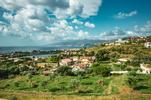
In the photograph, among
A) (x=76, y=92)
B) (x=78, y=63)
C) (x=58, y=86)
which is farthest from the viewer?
(x=78, y=63)

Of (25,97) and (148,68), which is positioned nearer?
(25,97)

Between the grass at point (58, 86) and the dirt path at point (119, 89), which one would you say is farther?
the grass at point (58, 86)

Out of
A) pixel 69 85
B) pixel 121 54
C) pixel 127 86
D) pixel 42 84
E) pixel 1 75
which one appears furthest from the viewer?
pixel 121 54

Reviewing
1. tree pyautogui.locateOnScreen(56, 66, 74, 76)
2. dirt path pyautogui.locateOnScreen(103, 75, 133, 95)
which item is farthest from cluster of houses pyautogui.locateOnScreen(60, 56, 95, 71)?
dirt path pyautogui.locateOnScreen(103, 75, 133, 95)

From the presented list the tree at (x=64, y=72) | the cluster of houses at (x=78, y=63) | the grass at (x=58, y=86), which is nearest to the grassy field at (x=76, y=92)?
the grass at (x=58, y=86)

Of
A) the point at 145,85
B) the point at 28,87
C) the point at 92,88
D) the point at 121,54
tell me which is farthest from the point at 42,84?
the point at 121,54

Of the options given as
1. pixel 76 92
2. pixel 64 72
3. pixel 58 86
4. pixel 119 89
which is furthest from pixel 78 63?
pixel 76 92

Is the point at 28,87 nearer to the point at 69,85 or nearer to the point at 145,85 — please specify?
the point at 69,85

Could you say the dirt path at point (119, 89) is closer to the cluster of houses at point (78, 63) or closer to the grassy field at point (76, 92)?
the grassy field at point (76, 92)

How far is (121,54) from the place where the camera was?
119 metres

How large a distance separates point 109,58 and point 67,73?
44380mm

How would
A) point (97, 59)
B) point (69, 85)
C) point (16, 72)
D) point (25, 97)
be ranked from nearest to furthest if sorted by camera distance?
point (25, 97)
point (69, 85)
point (16, 72)
point (97, 59)

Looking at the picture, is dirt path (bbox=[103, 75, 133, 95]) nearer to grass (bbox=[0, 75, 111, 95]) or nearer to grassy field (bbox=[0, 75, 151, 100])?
grassy field (bbox=[0, 75, 151, 100])

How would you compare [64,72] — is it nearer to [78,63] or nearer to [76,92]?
[76,92]
